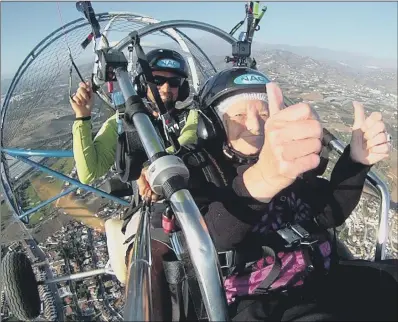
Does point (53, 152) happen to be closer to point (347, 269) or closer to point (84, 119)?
point (84, 119)

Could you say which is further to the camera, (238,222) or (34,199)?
(34,199)

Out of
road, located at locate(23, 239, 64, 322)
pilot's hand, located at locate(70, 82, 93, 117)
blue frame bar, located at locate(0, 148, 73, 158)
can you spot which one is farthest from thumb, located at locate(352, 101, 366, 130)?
road, located at locate(23, 239, 64, 322)

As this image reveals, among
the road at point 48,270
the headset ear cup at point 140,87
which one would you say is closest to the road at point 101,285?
the road at point 48,270

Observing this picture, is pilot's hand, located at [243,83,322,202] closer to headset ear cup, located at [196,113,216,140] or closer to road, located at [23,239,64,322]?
headset ear cup, located at [196,113,216,140]

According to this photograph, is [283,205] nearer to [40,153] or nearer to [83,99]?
[83,99]

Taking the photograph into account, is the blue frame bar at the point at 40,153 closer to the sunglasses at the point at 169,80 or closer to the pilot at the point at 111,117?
the pilot at the point at 111,117

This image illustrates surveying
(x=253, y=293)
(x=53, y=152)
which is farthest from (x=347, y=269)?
(x=53, y=152)
